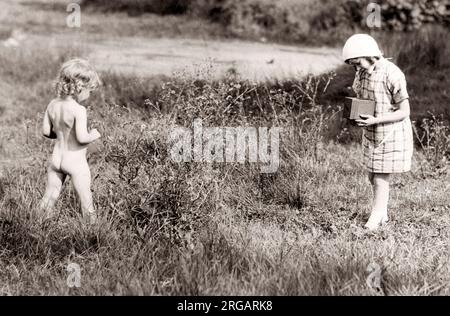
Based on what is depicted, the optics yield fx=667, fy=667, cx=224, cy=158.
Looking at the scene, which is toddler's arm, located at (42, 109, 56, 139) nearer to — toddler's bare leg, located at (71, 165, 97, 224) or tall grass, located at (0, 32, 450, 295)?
Result: toddler's bare leg, located at (71, 165, 97, 224)

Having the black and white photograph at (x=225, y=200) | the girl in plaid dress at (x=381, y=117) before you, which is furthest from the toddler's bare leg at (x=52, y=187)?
the girl in plaid dress at (x=381, y=117)

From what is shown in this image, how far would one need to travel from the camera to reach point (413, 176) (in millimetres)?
5617

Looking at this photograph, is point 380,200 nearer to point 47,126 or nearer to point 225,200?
point 225,200

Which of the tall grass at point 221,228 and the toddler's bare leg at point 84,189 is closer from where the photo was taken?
the tall grass at point 221,228

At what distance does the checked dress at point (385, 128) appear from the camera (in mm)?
4449

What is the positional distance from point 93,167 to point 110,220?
1.57 m

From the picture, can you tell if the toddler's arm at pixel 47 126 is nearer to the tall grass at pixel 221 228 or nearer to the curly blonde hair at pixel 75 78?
the curly blonde hair at pixel 75 78

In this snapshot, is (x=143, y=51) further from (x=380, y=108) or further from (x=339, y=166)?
(x=380, y=108)

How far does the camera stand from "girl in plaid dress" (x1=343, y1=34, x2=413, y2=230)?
14.4 feet

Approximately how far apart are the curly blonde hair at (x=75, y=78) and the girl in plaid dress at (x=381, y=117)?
5.52ft

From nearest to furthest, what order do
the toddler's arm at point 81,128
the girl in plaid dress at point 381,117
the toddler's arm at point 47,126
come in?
the toddler's arm at point 81,128
the toddler's arm at point 47,126
the girl in plaid dress at point 381,117

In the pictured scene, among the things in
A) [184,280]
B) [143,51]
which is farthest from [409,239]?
[143,51]


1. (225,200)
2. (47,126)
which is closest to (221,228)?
(225,200)

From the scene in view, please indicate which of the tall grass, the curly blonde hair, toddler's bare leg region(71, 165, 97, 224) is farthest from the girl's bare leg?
the curly blonde hair
